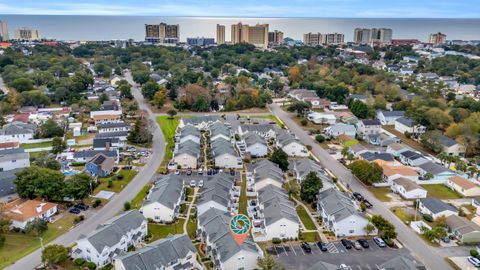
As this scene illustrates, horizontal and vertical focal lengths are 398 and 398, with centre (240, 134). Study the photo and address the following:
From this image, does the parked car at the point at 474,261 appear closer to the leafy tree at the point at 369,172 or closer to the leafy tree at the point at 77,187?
Answer: the leafy tree at the point at 369,172

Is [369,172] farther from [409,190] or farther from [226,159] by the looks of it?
[226,159]

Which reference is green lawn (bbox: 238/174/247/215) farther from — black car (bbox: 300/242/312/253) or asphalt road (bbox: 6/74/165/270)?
asphalt road (bbox: 6/74/165/270)

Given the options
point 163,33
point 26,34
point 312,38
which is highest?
point 163,33

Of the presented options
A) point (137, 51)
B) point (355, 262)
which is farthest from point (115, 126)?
point (137, 51)

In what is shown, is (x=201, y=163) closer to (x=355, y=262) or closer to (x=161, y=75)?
(x=355, y=262)

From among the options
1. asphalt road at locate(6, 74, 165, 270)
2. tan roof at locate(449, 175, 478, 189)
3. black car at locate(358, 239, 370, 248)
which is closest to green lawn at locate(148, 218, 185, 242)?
asphalt road at locate(6, 74, 165, 270)

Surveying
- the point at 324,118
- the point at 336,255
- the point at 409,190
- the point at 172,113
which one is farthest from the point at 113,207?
the point at 324,118
